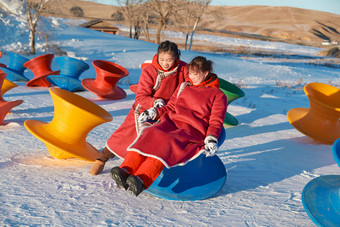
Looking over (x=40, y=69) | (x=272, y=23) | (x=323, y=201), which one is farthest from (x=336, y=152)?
(x=272, y=23)

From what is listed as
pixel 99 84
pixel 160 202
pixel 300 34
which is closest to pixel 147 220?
pixel 160 202

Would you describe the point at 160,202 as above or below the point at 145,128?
below

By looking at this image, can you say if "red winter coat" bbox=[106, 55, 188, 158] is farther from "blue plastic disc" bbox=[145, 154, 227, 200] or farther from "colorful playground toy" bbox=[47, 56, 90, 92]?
"colorful playground toy" bbox=[47, 56, 90, 92]

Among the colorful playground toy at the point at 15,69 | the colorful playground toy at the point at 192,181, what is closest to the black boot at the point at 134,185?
the colorful playground toy at the point at 192,181

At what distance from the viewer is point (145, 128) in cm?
280

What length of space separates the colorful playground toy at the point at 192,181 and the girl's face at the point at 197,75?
48 centimetres

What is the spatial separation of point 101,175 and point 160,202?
2.43 ft

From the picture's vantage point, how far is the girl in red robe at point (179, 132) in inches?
99.5

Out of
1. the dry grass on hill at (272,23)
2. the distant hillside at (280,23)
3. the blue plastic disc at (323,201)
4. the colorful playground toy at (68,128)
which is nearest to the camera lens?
the blue plastic disc at (323,201)

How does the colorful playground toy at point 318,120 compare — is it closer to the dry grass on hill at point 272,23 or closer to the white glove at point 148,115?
the white glove at point 148,115

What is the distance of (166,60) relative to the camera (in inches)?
124

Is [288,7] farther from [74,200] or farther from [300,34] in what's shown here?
[74,200]

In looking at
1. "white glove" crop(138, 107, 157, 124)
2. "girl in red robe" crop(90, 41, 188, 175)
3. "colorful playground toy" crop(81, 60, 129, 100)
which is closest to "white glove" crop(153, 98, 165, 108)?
"girl in red robe" crop(90, 41, 188, 175)

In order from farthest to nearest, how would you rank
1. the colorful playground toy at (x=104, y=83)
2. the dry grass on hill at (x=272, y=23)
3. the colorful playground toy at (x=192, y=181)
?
the dry grass on hill at (x=272, y=23) → the colorful playground toy at (x=104, y=83) → the colorful playground toy at (x=192, y=181)
